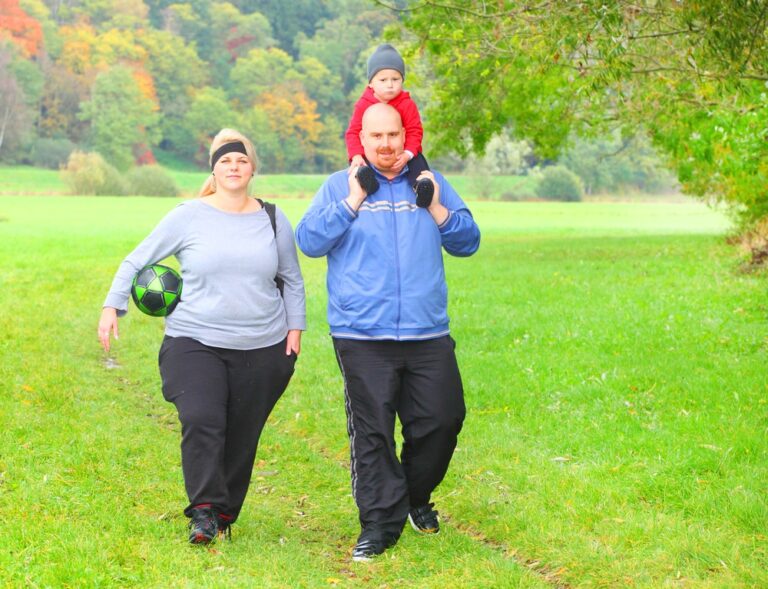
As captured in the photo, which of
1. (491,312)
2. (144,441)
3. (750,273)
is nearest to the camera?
(144,441)

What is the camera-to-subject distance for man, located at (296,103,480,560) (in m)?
5.85

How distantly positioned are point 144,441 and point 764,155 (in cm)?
901

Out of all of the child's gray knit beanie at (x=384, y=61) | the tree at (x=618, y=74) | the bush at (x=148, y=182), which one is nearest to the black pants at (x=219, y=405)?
the child's gray knit beanie at (x=384, y=61)

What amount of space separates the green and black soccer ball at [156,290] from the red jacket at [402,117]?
4.00 feet

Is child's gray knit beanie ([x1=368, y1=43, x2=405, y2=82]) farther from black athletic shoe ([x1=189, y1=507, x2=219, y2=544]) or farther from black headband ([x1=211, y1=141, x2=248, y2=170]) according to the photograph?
black athletic shoe ([x1=189, y1=507, x2=219, y2=544])

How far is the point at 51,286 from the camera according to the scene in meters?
20.9

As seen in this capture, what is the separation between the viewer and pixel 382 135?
19.2ft

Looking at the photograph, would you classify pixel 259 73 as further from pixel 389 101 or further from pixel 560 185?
pixel 389 101

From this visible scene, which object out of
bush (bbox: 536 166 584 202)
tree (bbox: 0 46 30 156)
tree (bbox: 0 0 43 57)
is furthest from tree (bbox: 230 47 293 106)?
bush (bbox: 536 166 584 202)

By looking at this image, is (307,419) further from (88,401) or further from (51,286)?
(51,286)

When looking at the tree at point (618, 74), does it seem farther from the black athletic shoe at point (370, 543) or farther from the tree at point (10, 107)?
the tree at point (10, 107)

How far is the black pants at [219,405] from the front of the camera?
229 inches

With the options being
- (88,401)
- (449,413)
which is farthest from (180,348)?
(88,401)

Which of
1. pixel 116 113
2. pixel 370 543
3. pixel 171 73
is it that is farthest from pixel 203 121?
pixel 370 543
